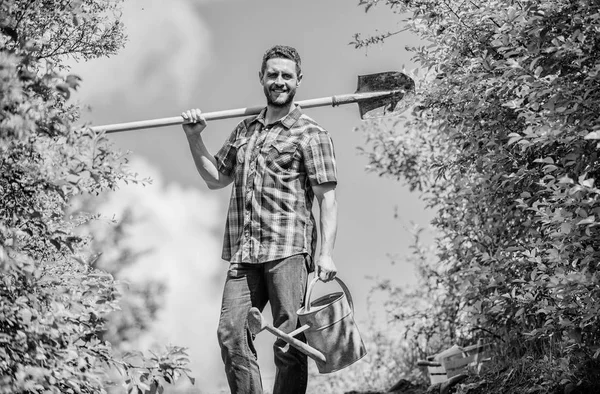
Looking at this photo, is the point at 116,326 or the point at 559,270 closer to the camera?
the point at 559,270

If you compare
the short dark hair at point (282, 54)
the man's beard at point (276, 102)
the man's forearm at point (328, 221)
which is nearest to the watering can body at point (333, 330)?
the man's forearm at point (328, 221)

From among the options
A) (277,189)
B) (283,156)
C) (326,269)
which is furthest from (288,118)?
(326,269)

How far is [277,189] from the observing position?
456 centimetres

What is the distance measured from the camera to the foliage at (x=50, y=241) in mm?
3326

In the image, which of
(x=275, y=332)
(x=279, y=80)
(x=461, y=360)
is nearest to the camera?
(x=275, y=332)

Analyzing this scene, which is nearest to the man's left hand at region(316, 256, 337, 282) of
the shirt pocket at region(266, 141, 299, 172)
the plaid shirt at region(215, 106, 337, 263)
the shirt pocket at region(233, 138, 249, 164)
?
the plaid shirt at region(215, 106, 337, 263)

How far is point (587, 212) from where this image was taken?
190 inches

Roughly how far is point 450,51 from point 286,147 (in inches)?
74.0

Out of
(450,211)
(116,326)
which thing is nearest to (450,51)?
(450,211)

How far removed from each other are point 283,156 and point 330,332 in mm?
890

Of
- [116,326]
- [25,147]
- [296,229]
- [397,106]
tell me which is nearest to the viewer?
[25,147]

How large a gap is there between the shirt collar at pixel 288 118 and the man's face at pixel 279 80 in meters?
0.07

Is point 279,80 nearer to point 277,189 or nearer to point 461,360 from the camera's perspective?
point 277,189

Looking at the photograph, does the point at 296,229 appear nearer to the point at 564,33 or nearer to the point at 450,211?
the point at 564,33
